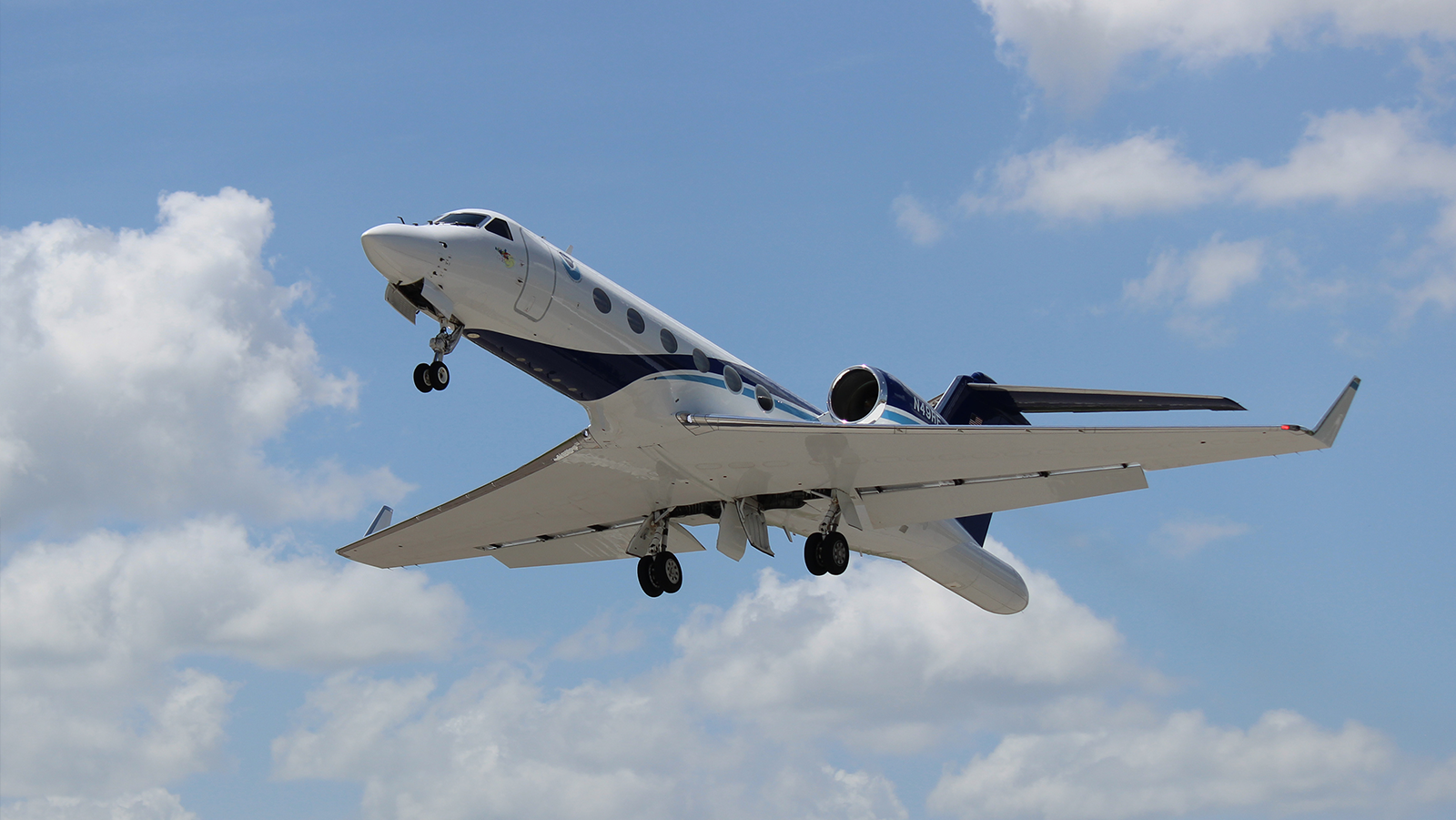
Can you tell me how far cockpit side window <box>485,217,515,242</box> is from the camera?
16.3m

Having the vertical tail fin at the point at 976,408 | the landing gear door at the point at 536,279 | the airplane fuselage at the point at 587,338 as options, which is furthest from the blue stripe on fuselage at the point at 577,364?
the vertical tail fin at the point at 976,408

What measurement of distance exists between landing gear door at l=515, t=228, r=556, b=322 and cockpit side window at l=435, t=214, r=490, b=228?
64 centimetres

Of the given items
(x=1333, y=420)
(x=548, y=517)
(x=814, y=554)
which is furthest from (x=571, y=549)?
(x=1333, y=420)

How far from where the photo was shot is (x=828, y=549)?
64.7 feet

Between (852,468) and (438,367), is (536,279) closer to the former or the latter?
(438,367)

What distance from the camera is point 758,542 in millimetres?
20109

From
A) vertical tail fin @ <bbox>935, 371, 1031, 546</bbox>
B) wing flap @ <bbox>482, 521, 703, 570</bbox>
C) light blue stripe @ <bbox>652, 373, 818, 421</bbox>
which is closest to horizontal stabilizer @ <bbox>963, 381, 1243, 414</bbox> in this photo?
vertical tail fin @ <bbox>935, 371, 1031, 546</bbox>

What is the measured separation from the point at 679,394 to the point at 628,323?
4.33ft

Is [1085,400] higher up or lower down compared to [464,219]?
higher up

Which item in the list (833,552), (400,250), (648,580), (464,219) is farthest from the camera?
(648,580)

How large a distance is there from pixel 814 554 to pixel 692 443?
119 inches

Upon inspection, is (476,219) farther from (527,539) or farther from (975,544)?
(975,544)

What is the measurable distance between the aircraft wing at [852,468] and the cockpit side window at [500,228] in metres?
3.72

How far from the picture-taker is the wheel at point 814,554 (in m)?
19.7
